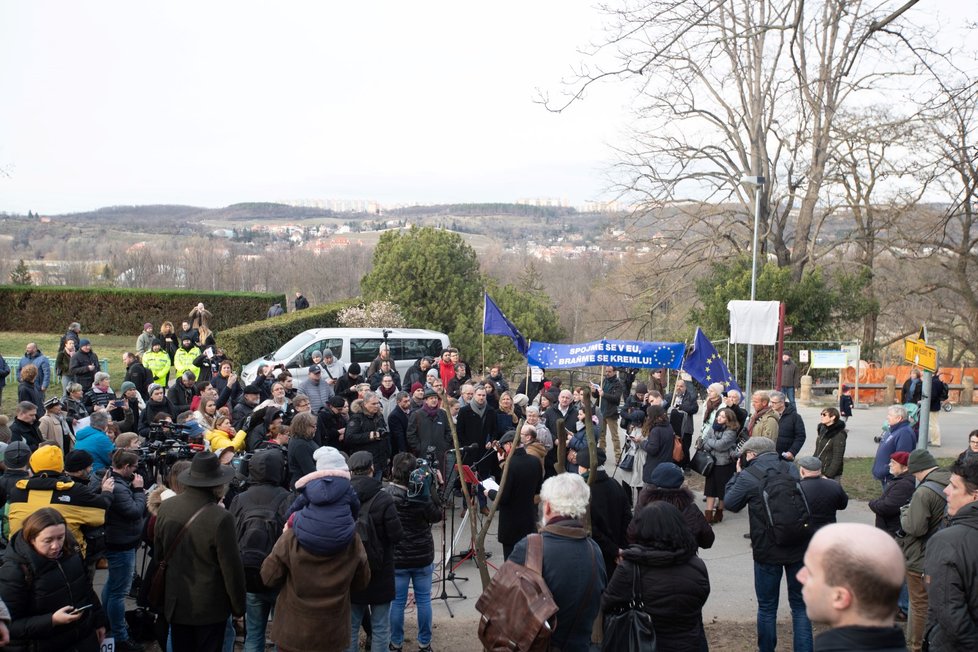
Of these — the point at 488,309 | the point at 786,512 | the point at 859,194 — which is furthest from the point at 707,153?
the point at 786,512

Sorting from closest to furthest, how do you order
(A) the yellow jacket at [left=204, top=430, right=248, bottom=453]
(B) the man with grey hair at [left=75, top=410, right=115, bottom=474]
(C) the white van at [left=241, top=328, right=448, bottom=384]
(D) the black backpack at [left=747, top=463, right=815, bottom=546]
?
1. (D) the black backpack at [left=747, top=463, right=815, bottom=546]
2. (B) the man with grey hair at [left=75, top=410, right=115, bottom=474]
3. (A) the yellow jacket at [left=204, top=430, right=248, bottom=453]
4. (C) the white van at [left=241, top=328, right=448, bottom=384]

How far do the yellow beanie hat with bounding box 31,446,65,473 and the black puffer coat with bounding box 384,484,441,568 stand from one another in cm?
231

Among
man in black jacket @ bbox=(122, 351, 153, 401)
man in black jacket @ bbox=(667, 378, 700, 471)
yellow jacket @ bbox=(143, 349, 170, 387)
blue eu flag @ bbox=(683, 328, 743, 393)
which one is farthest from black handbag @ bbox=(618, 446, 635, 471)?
yellow jacket @ bbox=(143, 349, 170, 387)

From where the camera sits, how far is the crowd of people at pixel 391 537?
4.93m

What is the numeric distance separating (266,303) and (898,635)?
102 ft

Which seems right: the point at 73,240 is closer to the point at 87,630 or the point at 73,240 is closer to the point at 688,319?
the point at 688,319

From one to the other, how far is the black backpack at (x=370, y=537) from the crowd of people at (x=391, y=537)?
1cm

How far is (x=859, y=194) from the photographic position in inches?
1185

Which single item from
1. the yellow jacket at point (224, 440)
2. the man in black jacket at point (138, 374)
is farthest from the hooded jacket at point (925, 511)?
the man in black jacket at point (138, 374)

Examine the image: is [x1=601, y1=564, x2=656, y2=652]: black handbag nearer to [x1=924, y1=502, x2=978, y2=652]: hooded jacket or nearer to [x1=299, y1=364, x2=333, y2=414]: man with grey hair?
[x1=924, y1=502, x2=978, y2=652]: hooded jacket

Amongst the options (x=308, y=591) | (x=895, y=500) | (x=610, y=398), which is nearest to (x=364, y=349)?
(x=610, y=398)

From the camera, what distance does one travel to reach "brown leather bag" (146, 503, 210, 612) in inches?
215

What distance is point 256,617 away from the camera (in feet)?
20.4

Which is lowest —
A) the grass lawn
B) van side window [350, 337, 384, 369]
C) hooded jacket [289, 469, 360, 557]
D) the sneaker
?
the grass lawn
